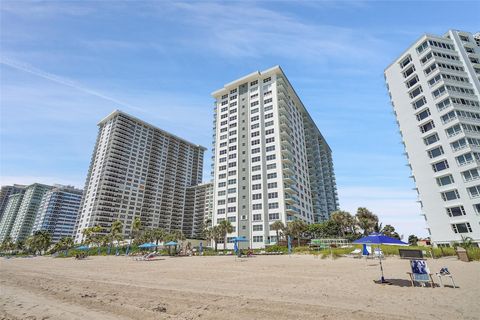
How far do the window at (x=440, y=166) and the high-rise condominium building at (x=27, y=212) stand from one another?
A: 224 meters

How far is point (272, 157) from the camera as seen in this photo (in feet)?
246

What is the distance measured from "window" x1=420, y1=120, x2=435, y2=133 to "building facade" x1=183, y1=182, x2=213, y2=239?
110183 millimetres

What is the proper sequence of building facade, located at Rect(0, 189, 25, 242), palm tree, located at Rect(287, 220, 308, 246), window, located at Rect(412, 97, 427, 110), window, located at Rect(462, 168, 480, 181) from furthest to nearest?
building facade, located at Rect(0, 189, 25, 242) → palm tree, located at Rect(287, 220, 308, 246) → window, located at Rect(412, 97, 427, 110) → window, located at Rect(462, 168, 480, 181)

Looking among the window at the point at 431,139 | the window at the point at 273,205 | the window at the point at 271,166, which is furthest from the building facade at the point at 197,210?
the window at the point at 431,139

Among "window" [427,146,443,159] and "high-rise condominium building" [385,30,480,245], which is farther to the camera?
"window" [427,146,443,159]

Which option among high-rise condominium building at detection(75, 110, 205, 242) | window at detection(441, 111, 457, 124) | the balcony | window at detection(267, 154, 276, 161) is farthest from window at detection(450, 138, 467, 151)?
high-rise condominium building at detection(75, 110, 205, 242)

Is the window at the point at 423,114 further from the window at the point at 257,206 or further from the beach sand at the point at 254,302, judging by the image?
the beach sand at the point at 254,302

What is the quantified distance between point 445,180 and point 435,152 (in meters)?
6.22

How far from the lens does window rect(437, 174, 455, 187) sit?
46453mm

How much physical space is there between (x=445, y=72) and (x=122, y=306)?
6956 centimetres

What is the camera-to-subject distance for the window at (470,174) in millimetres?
43231

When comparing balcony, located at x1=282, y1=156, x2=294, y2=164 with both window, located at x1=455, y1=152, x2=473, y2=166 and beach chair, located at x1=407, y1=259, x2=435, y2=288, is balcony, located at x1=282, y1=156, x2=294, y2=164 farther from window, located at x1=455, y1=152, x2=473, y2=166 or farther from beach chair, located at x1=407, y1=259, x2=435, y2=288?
beach chair, located at x1=407, y1=259, x2=435, y2=288

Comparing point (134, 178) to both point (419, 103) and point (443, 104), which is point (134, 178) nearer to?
point (419, 103)

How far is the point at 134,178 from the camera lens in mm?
129000
